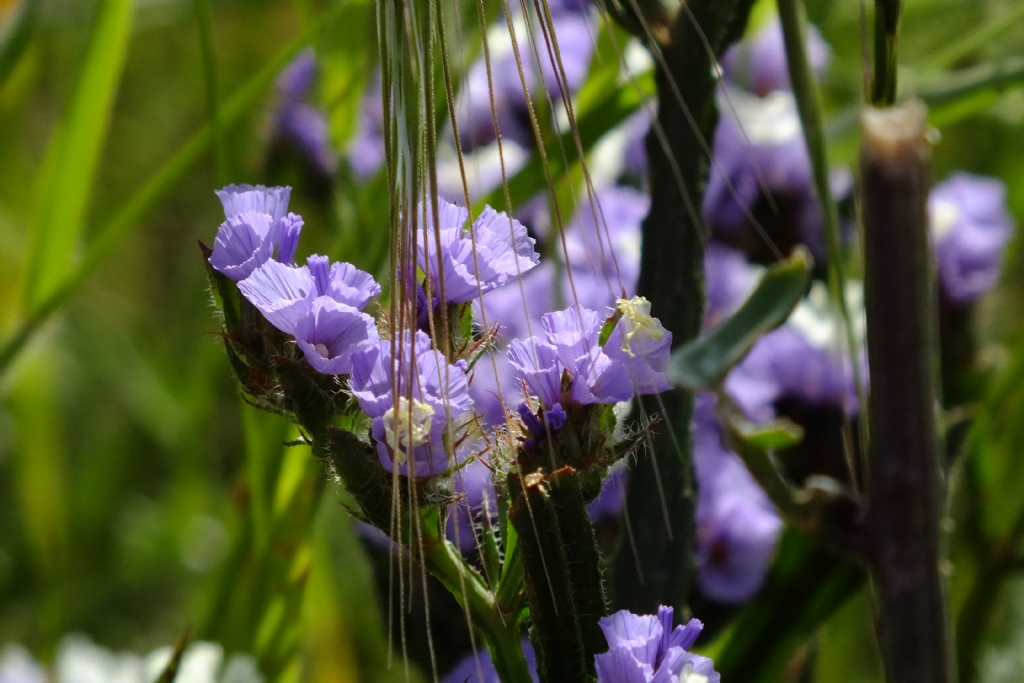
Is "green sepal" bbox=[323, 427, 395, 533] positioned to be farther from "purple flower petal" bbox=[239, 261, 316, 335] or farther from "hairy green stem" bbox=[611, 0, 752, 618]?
"hairy green stem" bbox=[611, 0, 752, 618]

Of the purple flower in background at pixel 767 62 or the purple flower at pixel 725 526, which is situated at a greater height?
the purple flower in background at pixel 767 62

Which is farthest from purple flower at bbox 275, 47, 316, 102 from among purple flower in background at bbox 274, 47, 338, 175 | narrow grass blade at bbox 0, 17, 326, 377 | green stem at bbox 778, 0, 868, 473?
green stem at bbox 778, 0, 868, 473

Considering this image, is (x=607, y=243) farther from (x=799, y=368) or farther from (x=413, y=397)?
(x=413, y=397)

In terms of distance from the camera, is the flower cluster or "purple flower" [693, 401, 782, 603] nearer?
the flower cluster

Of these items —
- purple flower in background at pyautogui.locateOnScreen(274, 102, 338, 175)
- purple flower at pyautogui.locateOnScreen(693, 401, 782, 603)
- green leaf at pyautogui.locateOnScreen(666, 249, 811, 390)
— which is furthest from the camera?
purple flower in background at pyautogui.locateOnScreen(274, 102, 338, 175)

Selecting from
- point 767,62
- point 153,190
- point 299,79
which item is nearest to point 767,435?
point 153,190

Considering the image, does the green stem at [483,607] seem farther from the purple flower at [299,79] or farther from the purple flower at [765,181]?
the purple flower at [299,79]

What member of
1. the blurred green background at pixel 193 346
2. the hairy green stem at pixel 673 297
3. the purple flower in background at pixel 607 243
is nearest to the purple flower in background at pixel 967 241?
the blurred green background at pixel 193 346
